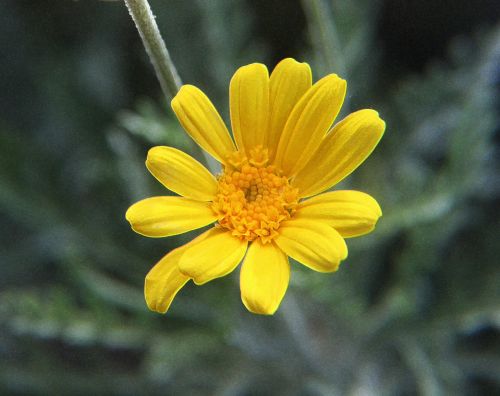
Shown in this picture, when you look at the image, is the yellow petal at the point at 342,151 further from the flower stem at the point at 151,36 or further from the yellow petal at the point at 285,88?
the flower stem at the point at 151,36

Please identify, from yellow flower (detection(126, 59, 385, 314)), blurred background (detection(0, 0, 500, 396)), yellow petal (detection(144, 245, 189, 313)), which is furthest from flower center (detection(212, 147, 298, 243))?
blurred background (detection(0, 0, 500, 396))

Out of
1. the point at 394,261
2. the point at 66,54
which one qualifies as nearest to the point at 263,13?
the point at 66,54

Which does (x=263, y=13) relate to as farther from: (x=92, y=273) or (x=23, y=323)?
(x=23, y=323)

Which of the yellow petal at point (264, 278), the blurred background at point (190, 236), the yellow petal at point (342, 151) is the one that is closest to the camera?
the yellow petal at point (264, 278)

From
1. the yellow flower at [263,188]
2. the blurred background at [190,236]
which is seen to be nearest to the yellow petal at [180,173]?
the yellow flower at [263,188]

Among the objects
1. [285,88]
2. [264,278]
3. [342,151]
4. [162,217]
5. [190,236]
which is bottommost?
[264,278]

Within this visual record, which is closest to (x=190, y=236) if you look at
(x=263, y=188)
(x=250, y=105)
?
(x=263, y=188)

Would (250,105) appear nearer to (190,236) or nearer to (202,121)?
(202,121)
